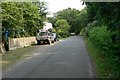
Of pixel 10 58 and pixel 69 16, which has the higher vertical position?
pixel 69 16

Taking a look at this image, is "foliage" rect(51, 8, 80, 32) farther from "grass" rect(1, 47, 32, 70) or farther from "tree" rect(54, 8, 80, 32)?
→ "grass" rect(1, 47, 32, 70)

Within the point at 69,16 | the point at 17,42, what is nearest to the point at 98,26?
the point at 17,42

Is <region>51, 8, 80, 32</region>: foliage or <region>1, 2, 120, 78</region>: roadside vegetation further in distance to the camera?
<region>51, 8, 80, 32</region>: foliage

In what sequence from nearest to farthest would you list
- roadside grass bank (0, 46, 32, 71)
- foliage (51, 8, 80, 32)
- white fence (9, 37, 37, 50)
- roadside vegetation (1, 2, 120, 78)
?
roadside vegetation (1, 2, 120, 78) < roadside grass bank (0, 46, 32, 71) < white fence (9, 37, 37, 50) < foliage (51, 8, 80, 32)

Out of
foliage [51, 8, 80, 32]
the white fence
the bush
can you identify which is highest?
foliage [51, 8, 80, 32]

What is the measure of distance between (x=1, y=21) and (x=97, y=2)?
1463 cm

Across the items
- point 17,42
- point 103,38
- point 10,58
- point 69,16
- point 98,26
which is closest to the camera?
point 103,38

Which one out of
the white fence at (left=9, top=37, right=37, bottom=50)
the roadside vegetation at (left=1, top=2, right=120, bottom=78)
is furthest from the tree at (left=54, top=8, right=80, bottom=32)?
the white fence at (left=9, top=37, right=37, bottom=50)

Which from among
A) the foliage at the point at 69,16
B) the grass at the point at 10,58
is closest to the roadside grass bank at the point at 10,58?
the grass at the point at 10,58

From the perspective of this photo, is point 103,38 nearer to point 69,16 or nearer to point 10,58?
point 10,58

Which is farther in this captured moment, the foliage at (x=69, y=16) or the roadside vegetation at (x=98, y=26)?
the foliage at (x=69, y=16)

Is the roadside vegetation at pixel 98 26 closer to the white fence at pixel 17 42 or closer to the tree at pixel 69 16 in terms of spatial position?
the white fence at pixel 17 42

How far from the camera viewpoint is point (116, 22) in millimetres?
11516

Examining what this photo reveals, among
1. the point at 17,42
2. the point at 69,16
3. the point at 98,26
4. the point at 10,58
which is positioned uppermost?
the point at 69,16
